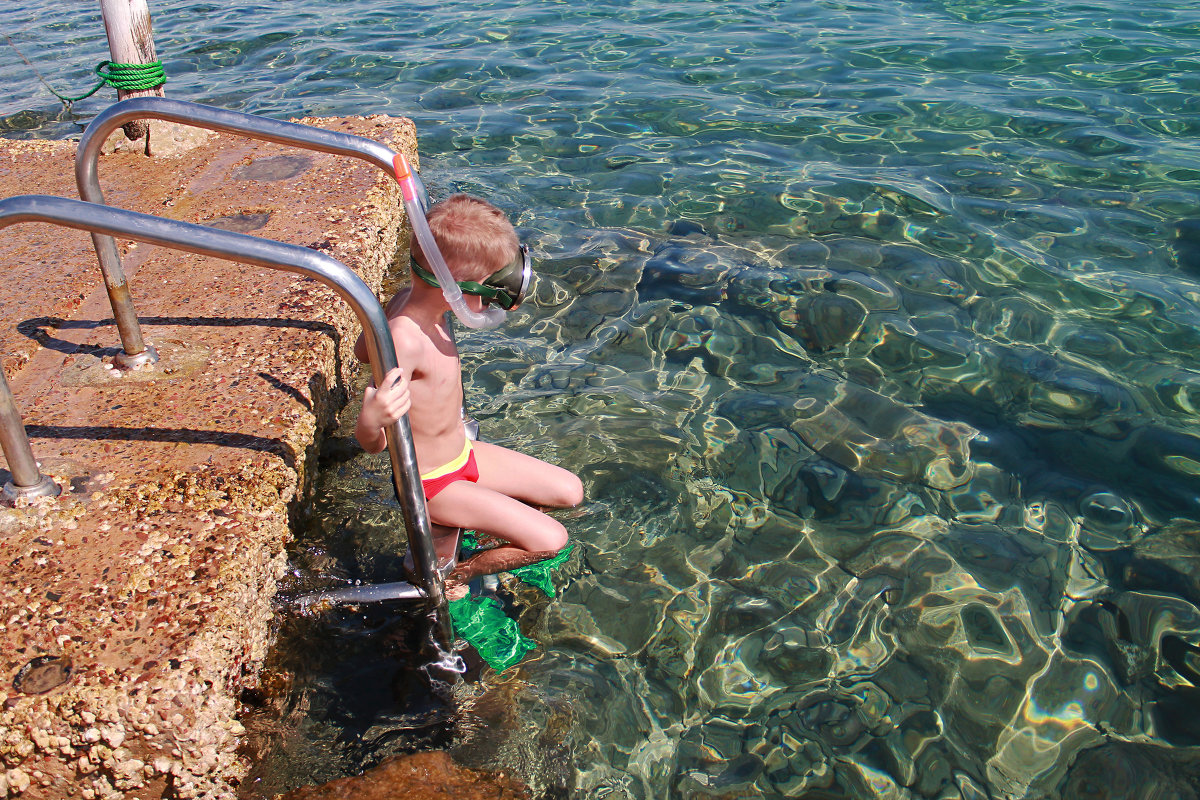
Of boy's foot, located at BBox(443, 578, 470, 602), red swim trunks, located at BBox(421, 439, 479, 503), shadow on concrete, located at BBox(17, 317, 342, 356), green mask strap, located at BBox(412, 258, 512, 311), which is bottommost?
boy's foot, located at BBox(443, 578, 470, 602)

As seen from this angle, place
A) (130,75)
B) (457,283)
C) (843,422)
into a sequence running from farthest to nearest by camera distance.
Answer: (130,75)
(843,422)
(457,283)

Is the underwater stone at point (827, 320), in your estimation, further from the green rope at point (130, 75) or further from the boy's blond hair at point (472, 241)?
the green rope at point (130, 75)

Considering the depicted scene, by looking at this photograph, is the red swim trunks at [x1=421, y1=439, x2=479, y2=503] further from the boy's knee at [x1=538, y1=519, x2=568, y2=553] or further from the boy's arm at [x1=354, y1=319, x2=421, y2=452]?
the boy's arm at [x1=354, y1=319, x2=421, y2=452]

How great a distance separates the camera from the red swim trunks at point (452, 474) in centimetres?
298

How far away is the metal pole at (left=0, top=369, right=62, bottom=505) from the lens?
2.23 m

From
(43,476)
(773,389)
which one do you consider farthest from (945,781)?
(43,476)

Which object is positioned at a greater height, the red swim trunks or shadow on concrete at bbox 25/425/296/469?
shadow on concrete at bbox 25/425/296/469

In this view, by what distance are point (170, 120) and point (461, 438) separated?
1.35 metres

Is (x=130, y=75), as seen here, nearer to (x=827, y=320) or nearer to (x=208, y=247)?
(x=208, y=247)

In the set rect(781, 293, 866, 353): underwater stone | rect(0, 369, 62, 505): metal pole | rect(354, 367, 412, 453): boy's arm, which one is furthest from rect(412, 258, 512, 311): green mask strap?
rect(781, 293, 866, 353): underwater stone

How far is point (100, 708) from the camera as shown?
6.41 feet

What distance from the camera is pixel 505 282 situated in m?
2.65

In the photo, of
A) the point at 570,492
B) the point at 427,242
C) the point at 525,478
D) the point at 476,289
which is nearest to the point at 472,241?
the point at 476,289

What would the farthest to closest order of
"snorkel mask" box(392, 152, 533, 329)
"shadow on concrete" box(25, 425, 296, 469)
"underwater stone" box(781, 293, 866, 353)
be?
1. "underwater stone" box(781, 293, 866, 353)
2. "shadow on concrete" box(25, 425, 296, 469)
3. "snorkel mask" box(392, 152, 533, 329)
